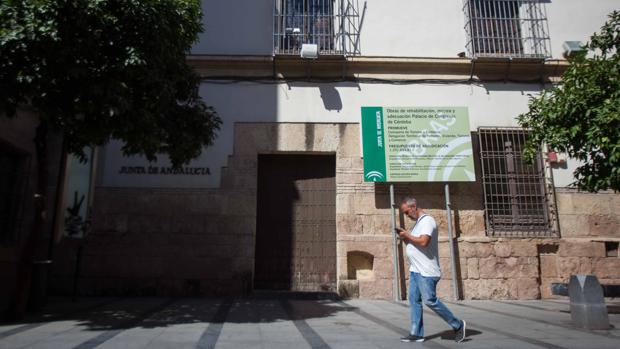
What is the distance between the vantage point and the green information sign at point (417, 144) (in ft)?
28.2

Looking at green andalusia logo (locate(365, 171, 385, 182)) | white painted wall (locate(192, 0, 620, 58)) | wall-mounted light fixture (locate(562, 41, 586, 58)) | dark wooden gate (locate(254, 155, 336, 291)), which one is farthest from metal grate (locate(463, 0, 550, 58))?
dark wooden gate (locate(254, 155, 336, 291))

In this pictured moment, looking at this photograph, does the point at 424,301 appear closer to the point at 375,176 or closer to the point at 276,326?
the point at 276,326

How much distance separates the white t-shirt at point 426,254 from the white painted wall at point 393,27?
5766 mm

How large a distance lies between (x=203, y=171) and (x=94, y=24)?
13.0 feet

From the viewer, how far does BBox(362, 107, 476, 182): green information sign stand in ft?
28.2

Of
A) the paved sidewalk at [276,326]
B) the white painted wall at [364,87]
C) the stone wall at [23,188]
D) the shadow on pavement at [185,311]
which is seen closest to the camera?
the paved sidewalk at [276,326]

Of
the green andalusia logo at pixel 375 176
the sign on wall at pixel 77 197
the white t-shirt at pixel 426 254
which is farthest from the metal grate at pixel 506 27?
the sign on wall at pixel 77 197

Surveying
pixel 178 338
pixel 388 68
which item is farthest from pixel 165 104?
pixel 388 68

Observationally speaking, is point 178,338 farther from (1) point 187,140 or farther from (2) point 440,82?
(2) point 440,82

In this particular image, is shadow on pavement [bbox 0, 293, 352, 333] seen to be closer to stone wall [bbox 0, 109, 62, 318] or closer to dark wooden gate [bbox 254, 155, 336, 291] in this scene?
dark wooden gate [bbox 254, 155, 336, 291]

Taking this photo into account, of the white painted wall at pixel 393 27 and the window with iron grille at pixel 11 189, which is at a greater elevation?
the white painted wall at pixel 393 27

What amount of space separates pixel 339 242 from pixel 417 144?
243cm

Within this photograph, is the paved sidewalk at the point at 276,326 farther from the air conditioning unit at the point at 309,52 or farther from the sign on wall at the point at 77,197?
the air conditioning unit at the point at 309,52

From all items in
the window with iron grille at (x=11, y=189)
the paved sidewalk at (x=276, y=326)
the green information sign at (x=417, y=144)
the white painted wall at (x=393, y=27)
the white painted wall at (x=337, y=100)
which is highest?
the white painted wall at (x=393, y=27)
